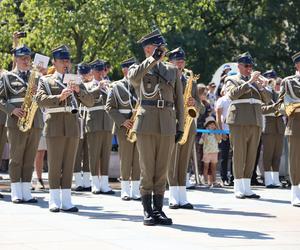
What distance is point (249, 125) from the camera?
14.2 metres

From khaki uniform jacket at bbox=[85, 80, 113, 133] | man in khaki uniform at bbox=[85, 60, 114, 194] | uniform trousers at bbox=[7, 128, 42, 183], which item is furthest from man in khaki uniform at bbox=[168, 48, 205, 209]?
khaki uniform jacket at bbox=[85, 80, 113, 133]

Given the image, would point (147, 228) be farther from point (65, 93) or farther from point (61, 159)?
point (65, 93)

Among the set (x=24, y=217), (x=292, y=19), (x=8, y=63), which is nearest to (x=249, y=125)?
(x=24, y=217)

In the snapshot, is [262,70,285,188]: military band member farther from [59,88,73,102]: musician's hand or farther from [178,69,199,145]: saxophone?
[59,88,73,102]: musician's hand

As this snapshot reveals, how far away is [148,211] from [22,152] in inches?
126

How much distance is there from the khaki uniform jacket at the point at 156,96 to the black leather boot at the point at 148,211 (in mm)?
799

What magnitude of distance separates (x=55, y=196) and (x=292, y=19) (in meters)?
21.6

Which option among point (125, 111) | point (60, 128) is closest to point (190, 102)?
point (125, 111)

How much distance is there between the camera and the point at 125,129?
46.5 feet

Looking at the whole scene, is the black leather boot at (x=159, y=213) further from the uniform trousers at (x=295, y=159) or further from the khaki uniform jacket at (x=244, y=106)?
the khaki uniform jacket at (x=244, y=106)

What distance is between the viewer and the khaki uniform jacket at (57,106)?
476 inches

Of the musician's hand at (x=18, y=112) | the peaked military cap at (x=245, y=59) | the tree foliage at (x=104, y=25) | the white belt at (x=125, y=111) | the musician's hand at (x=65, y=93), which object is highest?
the tree foliage at (x=104, y=25)

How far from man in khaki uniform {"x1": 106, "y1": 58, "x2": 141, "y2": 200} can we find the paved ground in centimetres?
34

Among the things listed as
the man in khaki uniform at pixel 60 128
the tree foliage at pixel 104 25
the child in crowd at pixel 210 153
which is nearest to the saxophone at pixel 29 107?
the man in khaki uniform at pixel 60 128
